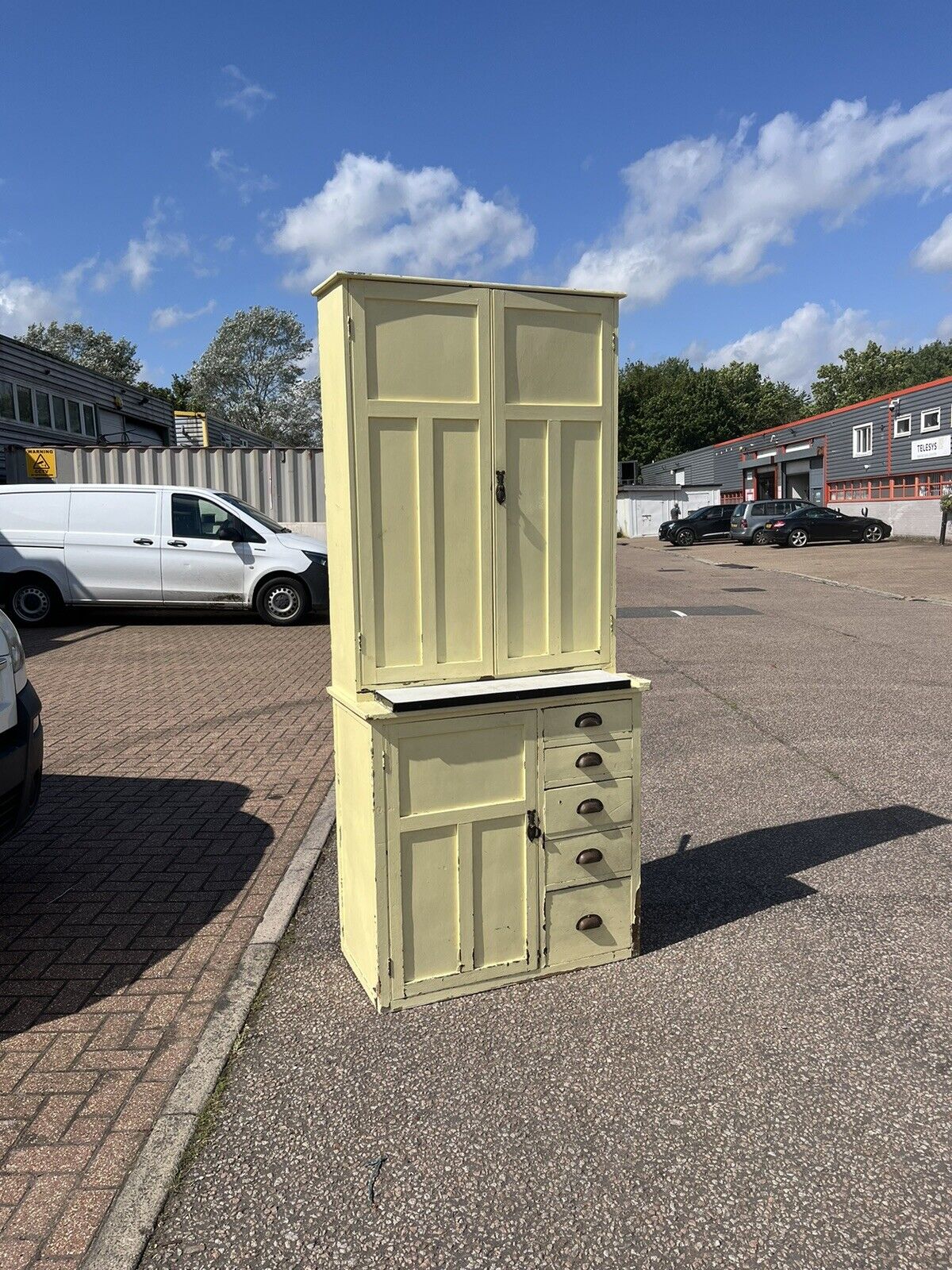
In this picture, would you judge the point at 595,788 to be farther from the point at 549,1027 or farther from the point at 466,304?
the point at 466,304

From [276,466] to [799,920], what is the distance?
15676mm

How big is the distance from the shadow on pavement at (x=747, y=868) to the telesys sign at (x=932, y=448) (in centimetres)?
3174

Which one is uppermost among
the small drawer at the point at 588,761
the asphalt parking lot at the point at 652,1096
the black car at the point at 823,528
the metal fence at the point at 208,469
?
the metal fence at the point at 208,469

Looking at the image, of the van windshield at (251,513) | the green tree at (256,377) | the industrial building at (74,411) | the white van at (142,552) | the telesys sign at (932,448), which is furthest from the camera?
the green tree at (256,377)

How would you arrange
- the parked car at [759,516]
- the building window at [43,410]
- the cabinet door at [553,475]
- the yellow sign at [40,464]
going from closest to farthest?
the cabinet door at [553,475] < the yellow sign at [40,464] < the building window at [43,410] < the parked car at [759,516]

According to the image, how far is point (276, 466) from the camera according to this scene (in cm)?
1831

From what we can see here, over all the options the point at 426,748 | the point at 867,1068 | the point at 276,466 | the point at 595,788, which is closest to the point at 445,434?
the point at 426,748

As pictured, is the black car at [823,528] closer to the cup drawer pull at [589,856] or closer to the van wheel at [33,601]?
the van wheel at [33,601]

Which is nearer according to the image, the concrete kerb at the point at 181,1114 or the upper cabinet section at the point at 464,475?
the concrete kerb at the point at 181,1114

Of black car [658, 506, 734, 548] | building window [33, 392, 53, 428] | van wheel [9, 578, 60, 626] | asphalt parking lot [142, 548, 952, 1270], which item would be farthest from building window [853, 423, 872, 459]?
asphalt parking lot [142, 548, 952, 1270]

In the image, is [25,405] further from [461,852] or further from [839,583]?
[461,852]

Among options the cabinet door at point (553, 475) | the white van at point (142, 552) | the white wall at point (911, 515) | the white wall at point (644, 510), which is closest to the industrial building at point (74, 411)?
the white van at point (142, 552)

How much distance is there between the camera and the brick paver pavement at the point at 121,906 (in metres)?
2.73

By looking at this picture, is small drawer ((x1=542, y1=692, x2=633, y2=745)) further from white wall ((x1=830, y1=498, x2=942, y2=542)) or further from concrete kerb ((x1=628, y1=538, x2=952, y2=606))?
white wall ((x1=830, y1=498, x2=942, y2=542))
